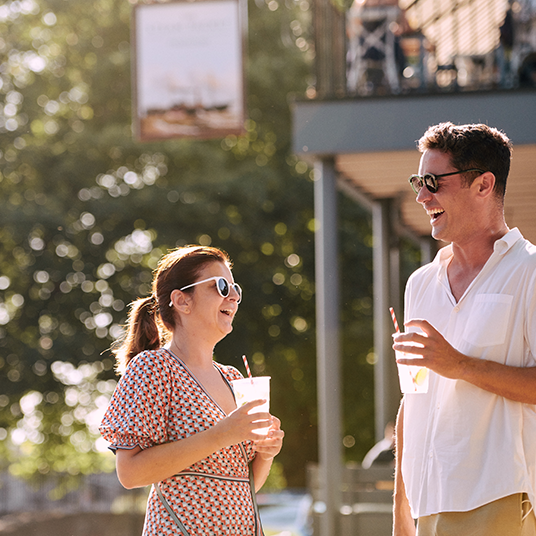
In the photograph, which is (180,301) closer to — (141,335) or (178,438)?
(141,335)

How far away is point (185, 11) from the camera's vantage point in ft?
33.1

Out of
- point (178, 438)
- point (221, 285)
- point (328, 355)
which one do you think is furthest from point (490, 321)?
point (328, 355)

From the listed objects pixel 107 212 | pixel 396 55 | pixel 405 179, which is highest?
pixel 396 55

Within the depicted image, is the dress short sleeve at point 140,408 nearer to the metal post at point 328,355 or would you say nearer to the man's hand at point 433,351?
the man's hand at point 433,351

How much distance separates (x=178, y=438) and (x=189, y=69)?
867 centimetres

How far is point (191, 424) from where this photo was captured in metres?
2.45

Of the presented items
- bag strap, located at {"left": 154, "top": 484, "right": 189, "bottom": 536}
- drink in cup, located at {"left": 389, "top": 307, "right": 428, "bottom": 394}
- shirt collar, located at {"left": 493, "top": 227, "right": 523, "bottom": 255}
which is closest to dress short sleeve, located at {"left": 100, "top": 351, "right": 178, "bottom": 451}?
bag strap, located at {"left": 154, "top": 484, "right": 189, "bottom": 536}

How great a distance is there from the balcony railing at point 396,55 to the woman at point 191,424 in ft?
15.8

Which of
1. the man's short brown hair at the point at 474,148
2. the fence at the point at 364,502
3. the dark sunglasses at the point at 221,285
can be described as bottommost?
the fence at the point at 364,502

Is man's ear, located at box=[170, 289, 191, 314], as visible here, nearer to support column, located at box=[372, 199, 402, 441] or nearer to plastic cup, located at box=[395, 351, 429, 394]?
plastic cup, located at box=[395, 351, 429, 394]

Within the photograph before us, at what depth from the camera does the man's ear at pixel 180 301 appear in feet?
8.73

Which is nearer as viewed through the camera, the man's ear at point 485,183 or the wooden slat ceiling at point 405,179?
the man's ear at point 485,183

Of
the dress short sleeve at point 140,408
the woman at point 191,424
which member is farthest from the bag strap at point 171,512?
the dress short sleeve at point 140,408

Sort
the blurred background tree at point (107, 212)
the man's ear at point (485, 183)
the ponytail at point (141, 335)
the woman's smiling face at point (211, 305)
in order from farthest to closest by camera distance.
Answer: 1. the blurred background tree at point (107, 212)
2. the ponytail at point (141, 335)
3. the woman's smiling face at point (211, 305)
4. the man's ear at point (485, 183)
